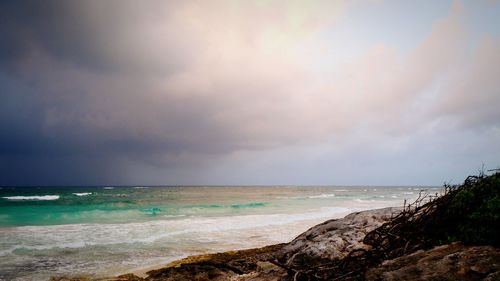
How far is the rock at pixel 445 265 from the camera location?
3.18 m

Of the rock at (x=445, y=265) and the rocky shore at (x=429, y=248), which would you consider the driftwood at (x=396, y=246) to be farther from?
the rock at (x=445, y=265)

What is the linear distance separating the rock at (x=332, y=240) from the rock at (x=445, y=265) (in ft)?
8.33

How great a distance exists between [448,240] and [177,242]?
14791 mm

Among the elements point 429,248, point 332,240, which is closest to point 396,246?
point 429,248

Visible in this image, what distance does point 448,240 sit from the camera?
4.35 m

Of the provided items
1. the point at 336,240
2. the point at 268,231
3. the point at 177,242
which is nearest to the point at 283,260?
the point at 336,240

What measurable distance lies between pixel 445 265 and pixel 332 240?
4.17m

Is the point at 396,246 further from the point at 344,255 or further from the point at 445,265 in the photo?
the point at 344,255

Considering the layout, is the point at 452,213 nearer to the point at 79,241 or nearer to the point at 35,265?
the point at 35,265

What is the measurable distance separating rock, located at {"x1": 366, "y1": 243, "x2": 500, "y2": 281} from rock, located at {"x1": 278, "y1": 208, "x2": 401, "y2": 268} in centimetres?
254

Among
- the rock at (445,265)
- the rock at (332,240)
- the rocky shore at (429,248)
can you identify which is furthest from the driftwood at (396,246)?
the rock at (332,240)

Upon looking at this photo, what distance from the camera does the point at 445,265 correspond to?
11.5 feet

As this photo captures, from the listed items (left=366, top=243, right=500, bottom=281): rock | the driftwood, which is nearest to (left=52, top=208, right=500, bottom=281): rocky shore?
(left=366, top=243, right=500, bottom=281): rock

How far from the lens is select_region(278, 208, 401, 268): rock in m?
7.04
